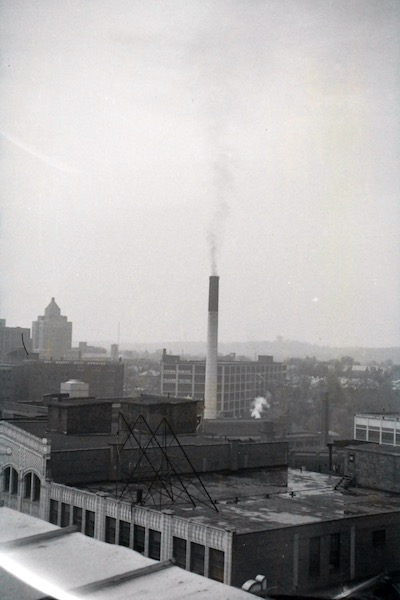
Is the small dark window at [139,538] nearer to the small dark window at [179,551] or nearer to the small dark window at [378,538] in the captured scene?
the small dark window at [179,551]

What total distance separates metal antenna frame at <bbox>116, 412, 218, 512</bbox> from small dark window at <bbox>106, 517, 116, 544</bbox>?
35cm

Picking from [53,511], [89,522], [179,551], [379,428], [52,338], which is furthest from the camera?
[52,338]

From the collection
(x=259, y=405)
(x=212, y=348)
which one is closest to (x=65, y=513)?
(x=212, y=348)

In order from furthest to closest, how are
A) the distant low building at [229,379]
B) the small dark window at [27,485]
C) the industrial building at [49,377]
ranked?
the distant low building at [229,379]
the industrial building at [49,377]
the small dark window at [27,485]

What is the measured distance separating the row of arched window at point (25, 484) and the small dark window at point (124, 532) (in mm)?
1820

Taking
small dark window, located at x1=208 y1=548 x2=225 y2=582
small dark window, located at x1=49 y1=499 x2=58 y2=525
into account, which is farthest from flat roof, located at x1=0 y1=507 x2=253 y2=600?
small dark window, located at x1=49 y1=499 x2=58 y2=525

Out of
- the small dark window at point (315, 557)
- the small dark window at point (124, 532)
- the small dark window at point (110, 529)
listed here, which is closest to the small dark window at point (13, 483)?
the small dark window at point (110, 529)

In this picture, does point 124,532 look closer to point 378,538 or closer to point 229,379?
point 378,538

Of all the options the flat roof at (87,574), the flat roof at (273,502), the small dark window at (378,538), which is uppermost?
the flat roof at (87,574)

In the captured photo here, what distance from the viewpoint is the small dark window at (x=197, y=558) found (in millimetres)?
5953

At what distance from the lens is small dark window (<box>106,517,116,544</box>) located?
6.88 metres

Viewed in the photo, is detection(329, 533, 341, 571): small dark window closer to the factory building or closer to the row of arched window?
the factory building

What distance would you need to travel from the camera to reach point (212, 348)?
56.7 feet

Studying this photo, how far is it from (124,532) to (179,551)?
0.82 meters
